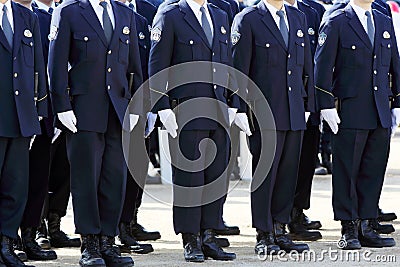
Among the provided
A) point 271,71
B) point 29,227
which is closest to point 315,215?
point 271,71

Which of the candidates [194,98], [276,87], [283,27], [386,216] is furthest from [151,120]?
[386,216]

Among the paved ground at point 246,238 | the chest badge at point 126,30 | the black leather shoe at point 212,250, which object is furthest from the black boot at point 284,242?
the chest badge at point 126,30

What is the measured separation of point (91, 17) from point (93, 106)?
523 millimetres

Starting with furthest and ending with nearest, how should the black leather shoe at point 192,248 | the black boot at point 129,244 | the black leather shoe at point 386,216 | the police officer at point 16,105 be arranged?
the black leather shoe at point 386,216, the black boot at point 129,244, the black leather shoe at point 192,248, the police officer at point 16,105

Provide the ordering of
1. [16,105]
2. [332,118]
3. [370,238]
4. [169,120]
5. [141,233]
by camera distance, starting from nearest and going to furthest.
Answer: [16,105] → [169,120] → [332,118] → [370,238] → [141,233]

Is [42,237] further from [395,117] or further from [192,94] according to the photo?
[395,117]

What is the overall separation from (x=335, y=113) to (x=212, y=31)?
104 cm

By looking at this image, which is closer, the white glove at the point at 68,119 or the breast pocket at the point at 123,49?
the white glove at the point at 68,119

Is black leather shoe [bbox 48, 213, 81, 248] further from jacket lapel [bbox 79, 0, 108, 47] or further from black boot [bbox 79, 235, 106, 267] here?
jacket lapel [bbox 79, 0, 108, 47]

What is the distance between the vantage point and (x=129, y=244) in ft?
24.0

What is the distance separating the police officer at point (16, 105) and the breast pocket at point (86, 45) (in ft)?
0.78

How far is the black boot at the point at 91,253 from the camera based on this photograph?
252 inches

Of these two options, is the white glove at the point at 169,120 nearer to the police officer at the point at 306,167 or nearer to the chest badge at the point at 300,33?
the chest badge at the point at 300,33

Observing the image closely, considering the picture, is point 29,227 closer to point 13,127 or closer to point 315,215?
point 13,127
